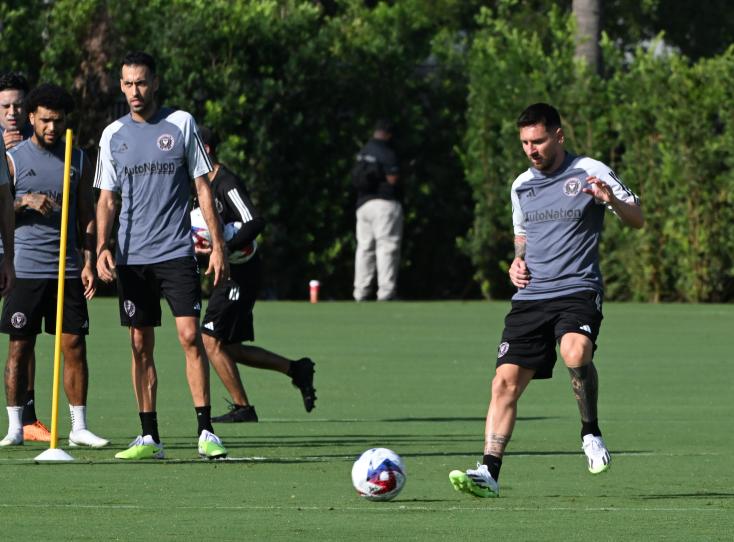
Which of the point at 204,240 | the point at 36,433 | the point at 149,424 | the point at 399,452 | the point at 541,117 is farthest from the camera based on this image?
the point at 204,240

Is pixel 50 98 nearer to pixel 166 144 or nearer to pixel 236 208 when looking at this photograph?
pixel 166 144

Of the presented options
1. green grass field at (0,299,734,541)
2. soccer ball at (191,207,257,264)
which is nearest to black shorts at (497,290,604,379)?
green grass field at (0,299,734,541)

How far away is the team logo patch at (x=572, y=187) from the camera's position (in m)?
9.68

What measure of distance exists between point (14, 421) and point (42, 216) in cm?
127

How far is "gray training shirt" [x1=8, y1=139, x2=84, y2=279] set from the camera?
38.0 feet

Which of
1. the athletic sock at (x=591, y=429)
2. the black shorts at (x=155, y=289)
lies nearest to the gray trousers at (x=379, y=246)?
the black shorts at (x=155, y=289)

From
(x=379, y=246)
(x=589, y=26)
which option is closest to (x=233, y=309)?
(x=379, y=246)

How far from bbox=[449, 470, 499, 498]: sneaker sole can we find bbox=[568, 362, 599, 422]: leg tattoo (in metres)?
0.83

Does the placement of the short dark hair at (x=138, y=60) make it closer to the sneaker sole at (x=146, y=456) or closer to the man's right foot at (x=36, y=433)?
the sneaker sole at (x=146, y=456)

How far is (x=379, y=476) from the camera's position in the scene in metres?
9.06

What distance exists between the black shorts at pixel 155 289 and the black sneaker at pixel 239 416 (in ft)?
7.51

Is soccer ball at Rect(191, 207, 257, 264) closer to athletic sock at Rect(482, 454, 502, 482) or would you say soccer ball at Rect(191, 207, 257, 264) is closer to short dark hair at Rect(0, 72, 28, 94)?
short dark hair at Rect(0, 72, 28, 94)

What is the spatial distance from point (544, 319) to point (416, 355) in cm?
866

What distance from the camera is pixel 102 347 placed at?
18.5 metres
